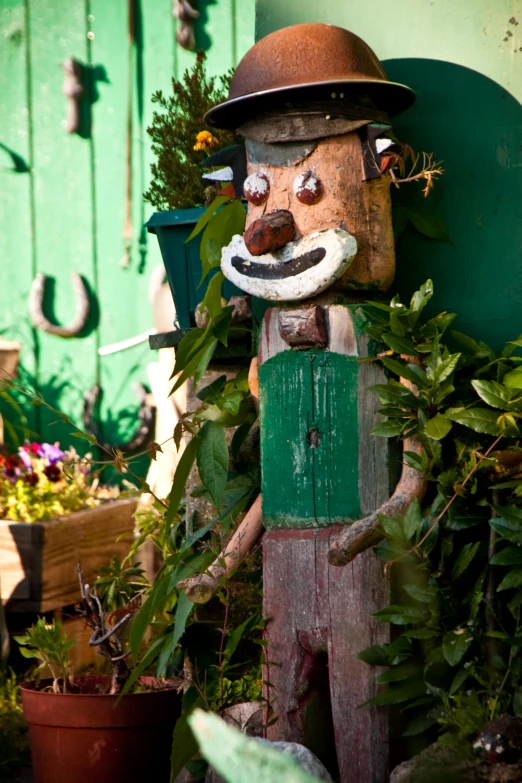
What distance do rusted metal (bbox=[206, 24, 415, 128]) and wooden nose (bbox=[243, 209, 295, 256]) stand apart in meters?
0.27

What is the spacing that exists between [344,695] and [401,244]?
1.11m

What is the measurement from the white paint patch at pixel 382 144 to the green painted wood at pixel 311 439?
47 cm

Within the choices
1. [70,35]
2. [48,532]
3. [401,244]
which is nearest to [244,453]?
[401,244]

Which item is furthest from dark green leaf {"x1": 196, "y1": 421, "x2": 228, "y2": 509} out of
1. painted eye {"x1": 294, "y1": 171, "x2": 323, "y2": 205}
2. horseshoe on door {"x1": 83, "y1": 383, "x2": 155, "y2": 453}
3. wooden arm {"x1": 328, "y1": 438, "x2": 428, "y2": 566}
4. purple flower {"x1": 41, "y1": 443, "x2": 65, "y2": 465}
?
horseshoe on door {"x1": 83, "y1": 383, "x2": 155, "y2": 453}

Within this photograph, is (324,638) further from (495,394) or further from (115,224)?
(115,224)

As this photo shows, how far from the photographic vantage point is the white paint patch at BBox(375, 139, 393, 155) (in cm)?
205

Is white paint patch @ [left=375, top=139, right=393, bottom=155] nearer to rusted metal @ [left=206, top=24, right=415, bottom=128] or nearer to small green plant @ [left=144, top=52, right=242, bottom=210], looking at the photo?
rusted metal @ [left=206, top=24, right=415, bottom=128]

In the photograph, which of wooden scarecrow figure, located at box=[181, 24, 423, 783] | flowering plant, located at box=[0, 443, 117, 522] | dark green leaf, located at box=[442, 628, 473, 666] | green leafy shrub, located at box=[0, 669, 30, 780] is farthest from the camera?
flowering plant, located at box=[0, 443, 117, 522]

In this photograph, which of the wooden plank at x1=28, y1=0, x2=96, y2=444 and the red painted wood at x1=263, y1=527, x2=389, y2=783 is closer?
the red painted wood at x1=263, y1=527, x2=389, y2=783

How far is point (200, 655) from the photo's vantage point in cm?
241

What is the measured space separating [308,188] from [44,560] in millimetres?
1956

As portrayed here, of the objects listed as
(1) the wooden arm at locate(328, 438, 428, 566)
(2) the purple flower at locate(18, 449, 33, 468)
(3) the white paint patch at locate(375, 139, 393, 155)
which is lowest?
(2) the purple flower at locate(18, 449, 33, 468)

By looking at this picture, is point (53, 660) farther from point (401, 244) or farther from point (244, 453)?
point (401, 244)

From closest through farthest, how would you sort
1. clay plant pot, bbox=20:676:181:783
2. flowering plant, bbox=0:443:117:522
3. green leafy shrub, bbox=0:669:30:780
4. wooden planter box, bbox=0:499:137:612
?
clay plant pot, bbox=20:676:181:783 → green leafy shrub, bbox=0:669:30:780 → wooden planter box, bbox=0:499:137:612 → flowering plant, bbox=0:443:117:522
